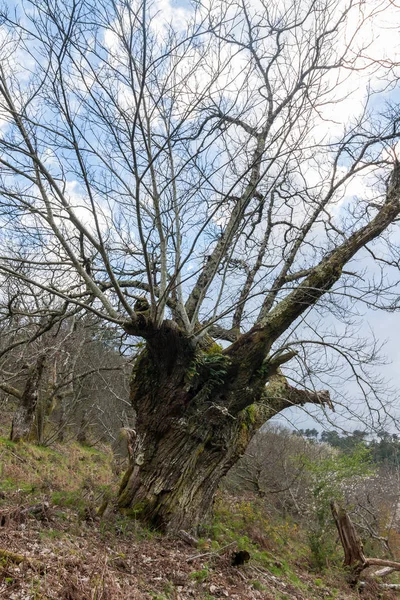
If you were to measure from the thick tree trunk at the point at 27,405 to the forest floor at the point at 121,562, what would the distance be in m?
4.15

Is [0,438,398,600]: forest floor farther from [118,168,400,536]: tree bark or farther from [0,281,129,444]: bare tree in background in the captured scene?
[0,281,129,444]: bare tree in background

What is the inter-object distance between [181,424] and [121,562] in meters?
1.92

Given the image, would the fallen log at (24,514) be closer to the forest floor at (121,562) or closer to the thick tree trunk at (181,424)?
the forest floor at (121,562)

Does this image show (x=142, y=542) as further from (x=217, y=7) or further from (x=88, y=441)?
(x=88, y=441)

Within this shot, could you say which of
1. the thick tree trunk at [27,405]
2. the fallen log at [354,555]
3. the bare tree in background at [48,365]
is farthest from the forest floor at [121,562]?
the thick tree trunk at [27,405]

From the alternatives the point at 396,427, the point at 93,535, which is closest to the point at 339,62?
the point at 396,427

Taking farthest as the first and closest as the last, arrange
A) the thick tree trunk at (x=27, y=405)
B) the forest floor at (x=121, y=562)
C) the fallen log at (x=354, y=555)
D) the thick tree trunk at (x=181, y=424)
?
1. the thick tree trunk at (x=27, y=405)
2. the fallen log at (x=354, y=555)
3. the thick tree trunk at (x=181, y=424)
4. the forest floor at (x=121, y=562)

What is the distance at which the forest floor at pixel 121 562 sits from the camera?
2.92m

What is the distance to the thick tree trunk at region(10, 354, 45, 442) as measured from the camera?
35.7 ft

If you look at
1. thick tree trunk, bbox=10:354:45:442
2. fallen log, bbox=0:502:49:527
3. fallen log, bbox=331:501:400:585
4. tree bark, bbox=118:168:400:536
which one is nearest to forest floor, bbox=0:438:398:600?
fallen log, bbox=0:502:49:527

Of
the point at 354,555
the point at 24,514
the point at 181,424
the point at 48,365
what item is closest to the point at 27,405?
the point at 48,365

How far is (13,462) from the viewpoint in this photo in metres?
8.98

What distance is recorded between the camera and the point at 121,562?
375 centimetres

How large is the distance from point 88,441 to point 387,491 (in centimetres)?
1432
